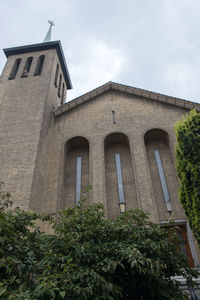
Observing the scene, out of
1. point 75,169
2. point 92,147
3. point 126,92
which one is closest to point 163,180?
point 92,147

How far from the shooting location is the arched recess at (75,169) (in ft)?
41.6

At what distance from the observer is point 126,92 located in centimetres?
1634

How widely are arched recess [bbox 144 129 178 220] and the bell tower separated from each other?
6175 mm

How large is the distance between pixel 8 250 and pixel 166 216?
8.50 meters

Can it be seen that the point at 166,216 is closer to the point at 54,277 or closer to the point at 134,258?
the point at 134,258

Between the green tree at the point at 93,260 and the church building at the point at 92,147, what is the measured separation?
5.52m

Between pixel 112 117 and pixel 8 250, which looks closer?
pixel 8 250

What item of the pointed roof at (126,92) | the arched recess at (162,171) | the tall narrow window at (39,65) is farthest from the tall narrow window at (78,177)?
the tall narrow window at (39,65)

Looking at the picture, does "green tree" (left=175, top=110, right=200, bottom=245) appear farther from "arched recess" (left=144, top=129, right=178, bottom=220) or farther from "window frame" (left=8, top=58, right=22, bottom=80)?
"window frame" (left=8, top=58, right=22, bottom=80)

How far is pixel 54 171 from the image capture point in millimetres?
13094

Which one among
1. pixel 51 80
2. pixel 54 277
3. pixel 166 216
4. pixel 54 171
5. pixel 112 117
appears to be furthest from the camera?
pixel 51 80

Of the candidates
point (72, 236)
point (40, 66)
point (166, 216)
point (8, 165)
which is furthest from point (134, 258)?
point (40, 66)

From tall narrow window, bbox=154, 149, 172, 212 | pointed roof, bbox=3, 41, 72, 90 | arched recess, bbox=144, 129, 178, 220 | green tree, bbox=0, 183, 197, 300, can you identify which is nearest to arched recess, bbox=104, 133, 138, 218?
arched recess, bbox=144, 129, 178, 220

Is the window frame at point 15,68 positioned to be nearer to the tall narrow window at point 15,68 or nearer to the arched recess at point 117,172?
the tall narrow window at point 15,68
